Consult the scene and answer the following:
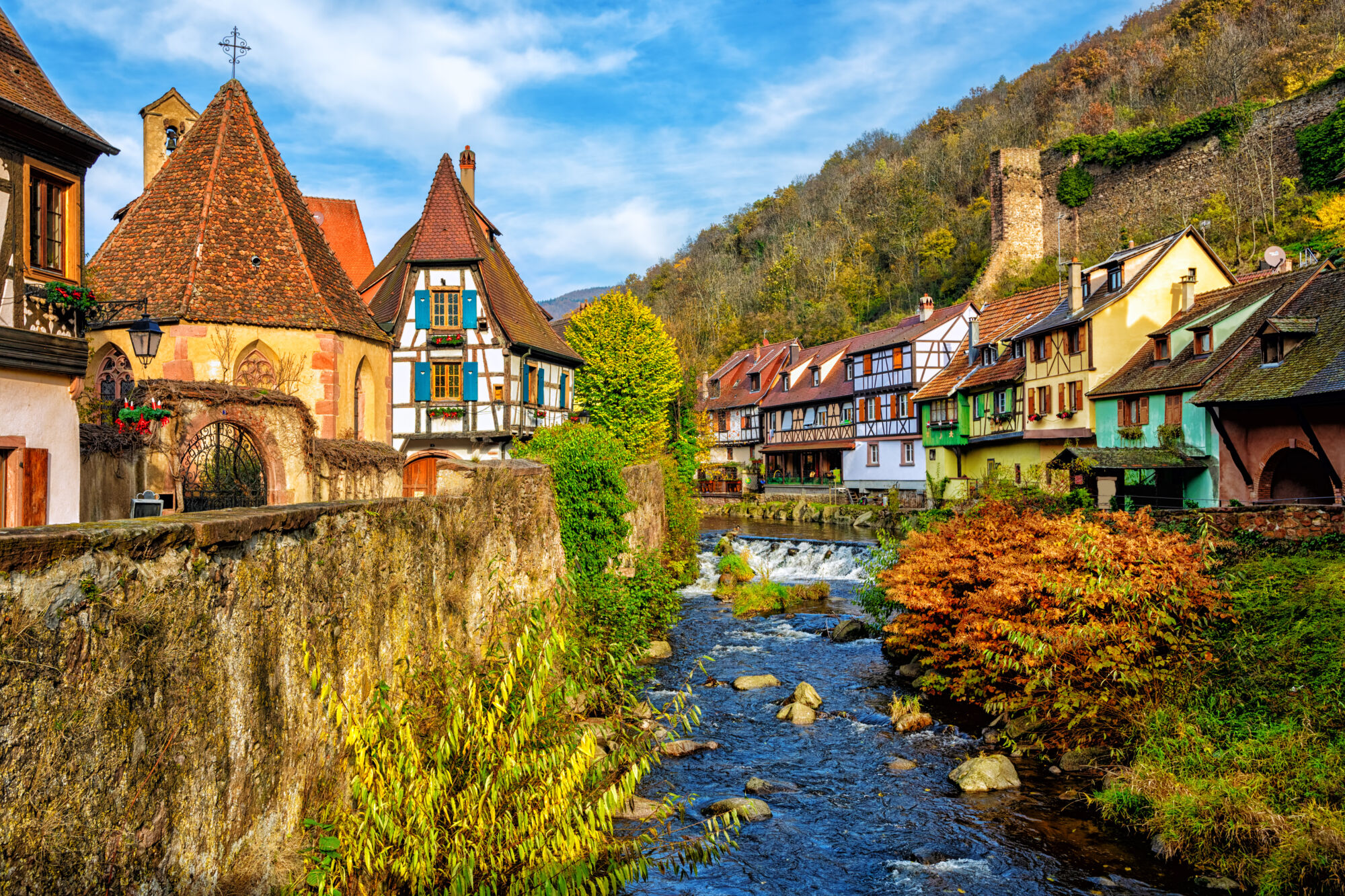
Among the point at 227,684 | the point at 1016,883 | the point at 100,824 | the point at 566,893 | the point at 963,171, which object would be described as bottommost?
the point at 1016,883

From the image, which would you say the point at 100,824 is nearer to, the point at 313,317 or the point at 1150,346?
the point at 313,317

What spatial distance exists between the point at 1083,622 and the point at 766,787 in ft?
15.0

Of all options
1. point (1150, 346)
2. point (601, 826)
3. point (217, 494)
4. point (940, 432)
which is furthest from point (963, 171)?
point (601, 826)

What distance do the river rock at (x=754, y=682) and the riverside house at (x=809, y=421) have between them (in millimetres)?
36909

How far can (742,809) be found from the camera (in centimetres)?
945

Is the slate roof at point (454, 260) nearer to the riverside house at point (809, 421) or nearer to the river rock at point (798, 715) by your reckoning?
the river rock at point (798, 715)

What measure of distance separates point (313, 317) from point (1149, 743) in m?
18.8

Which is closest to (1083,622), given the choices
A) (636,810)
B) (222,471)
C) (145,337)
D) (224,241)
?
(636,810)

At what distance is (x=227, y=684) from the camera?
4.71 meters

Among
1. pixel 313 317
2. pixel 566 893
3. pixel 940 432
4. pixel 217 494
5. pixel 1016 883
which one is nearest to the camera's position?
pixel 566 893

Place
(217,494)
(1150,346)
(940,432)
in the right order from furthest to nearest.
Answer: (940,432) → (1150,346) → (217,494)

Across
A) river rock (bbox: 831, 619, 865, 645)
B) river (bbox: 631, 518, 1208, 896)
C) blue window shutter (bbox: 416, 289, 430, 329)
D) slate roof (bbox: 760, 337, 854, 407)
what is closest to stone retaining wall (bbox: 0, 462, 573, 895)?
river (bbox: 631, 518, 1208, 896)

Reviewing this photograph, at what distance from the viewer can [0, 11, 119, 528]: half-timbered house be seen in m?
9.98

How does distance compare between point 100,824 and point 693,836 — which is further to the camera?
point 693,836
